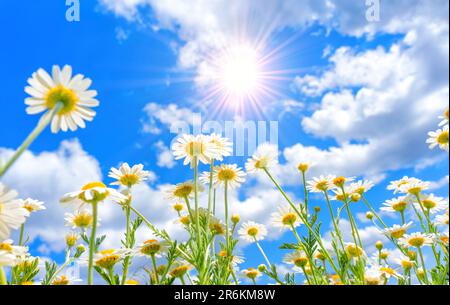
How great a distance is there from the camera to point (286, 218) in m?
2.14

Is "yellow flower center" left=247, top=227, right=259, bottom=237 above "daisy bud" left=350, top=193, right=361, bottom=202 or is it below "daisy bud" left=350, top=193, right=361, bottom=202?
below

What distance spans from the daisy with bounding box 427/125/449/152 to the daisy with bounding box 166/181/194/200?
3.52 ft

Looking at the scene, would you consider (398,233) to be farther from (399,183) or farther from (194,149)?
(194,149)

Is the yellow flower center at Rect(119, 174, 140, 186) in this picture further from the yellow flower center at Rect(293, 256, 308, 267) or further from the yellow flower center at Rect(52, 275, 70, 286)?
the yellow flower center at Rect(293, 256, 308, 267)

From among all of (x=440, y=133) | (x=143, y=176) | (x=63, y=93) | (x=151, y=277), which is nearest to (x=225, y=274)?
(x=151, y=277)

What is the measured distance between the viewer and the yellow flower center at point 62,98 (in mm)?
894

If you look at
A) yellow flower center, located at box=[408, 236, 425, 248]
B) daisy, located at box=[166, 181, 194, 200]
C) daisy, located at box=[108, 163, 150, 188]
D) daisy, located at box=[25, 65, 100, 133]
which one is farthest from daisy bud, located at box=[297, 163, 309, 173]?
daisy, located at box=[25, 65, 100, 133]

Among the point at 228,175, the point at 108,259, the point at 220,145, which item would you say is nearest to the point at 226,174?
the point at 228,175

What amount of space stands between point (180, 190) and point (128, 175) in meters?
0.21

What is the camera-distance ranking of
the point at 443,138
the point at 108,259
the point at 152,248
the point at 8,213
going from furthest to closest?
the point at 443,138 < the point at 152,248 < the point at 108,259 < the point at 8,213

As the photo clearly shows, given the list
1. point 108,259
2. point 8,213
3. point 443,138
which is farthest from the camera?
point 443,138

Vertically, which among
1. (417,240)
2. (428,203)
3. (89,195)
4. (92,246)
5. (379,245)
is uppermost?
(428,203)

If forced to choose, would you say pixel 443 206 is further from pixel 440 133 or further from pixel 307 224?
pixel 307 224

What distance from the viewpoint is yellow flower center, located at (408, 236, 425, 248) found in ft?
5.76
